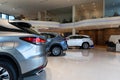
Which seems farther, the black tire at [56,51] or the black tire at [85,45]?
the black tire at [85,45]

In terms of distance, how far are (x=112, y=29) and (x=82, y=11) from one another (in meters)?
4.59

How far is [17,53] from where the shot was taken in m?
2.91

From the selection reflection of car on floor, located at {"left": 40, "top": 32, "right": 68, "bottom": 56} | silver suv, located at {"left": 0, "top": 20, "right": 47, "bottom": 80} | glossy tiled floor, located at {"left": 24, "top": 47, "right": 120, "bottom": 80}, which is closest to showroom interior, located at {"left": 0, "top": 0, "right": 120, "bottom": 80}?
reflection of car on floor, located at {"left": 40, "top": 32, "right": 68, "bottom": 56}

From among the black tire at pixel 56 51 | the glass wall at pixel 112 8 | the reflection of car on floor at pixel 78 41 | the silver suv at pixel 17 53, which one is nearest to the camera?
the silver suv at pixel 17 53

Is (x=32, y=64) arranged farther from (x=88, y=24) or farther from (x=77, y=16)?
(x=77, y=16)

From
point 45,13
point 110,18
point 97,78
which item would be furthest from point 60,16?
point 97,78

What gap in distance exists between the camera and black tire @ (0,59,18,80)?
2939 mm

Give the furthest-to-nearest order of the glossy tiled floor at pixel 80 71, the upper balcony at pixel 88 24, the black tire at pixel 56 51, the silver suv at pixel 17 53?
1. the upper balcony at pixel 88 24
2. the black tire at pixel 56 51
3. the glossy tiled floor at pixel 80 71
4. the silver suv at pixel 17 53

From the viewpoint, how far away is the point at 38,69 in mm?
3141

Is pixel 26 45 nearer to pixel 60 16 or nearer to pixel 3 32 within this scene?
pixel 3 32

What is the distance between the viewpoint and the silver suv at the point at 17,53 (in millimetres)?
2871

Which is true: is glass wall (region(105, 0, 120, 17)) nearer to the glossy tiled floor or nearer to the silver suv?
the glossy tiled floor

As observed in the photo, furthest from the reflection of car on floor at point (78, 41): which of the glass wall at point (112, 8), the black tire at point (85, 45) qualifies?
the glass wall at point (112, 8)

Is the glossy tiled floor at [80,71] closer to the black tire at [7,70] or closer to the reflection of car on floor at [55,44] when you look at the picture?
the black tire at [7,70]
